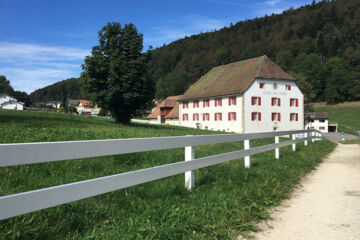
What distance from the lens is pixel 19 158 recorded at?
2.18 meters

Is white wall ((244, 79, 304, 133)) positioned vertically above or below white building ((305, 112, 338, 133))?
above

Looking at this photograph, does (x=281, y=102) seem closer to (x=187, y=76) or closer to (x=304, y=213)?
(x=304, y=213)

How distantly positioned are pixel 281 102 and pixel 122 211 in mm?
45052

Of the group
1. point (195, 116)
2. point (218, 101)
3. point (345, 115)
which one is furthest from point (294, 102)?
point (345, 115)

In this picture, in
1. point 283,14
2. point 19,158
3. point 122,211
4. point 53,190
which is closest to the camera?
point 19,158

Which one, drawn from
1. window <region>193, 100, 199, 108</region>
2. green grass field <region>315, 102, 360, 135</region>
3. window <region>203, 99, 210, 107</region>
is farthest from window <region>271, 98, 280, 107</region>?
green grass field <region>315, 102, 360, 135</region>

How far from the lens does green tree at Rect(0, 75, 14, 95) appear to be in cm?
11994

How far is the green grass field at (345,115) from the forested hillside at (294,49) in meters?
3.77

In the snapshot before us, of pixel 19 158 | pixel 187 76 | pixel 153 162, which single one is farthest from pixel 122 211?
pixel 187 76

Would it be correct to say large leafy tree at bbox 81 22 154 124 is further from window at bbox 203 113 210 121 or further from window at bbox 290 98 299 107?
window at bbox 290 98 299 107

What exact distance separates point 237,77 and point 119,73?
25153 mm

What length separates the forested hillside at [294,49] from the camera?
315 ft

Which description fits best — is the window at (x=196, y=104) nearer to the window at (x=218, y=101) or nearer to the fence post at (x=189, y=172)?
the window at (x=218, y=101)

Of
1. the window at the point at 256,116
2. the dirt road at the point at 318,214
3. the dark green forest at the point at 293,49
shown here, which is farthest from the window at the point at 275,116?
the dark green forest at the point at 293,49
